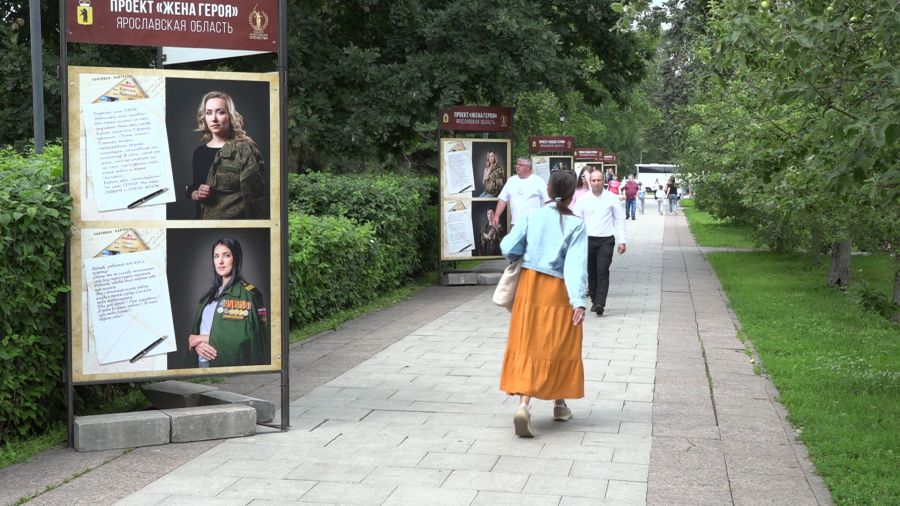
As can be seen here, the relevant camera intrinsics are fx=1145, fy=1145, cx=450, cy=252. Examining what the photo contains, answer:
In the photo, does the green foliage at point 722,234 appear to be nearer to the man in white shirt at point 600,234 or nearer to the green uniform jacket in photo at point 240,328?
the man in white shirt at point 600,234

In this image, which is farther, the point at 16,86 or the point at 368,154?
the point at 368,154

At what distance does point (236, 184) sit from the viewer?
688cm

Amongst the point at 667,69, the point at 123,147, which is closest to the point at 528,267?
the point at 123,147

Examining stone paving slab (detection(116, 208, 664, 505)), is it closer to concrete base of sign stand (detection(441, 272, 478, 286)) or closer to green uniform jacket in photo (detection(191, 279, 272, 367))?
green uniform jacket in photo (detection(191, 279, 272, 367))

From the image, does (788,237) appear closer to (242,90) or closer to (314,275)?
(314,275)

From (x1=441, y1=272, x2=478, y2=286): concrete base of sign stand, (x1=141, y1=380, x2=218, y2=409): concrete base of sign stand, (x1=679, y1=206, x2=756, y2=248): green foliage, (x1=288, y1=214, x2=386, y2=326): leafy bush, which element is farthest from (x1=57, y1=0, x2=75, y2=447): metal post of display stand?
(x1=679, y1=206, x2=756, y2=248): green foliage

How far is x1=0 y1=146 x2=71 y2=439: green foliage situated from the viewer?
20.1ft

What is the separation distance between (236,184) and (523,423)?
2.23 m

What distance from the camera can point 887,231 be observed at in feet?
31.8

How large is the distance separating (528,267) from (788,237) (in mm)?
15548

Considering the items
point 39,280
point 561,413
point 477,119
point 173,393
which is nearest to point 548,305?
point 561,413

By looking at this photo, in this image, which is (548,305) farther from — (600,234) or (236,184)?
(600,234)

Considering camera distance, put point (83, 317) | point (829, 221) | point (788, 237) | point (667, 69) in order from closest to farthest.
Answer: point (83, 317), point (829, 221), point (788, 237), point (667, 69)

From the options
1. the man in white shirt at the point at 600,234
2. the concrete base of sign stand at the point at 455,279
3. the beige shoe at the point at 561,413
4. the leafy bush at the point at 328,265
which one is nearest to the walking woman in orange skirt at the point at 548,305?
the beige shoe at the point at 561,413
